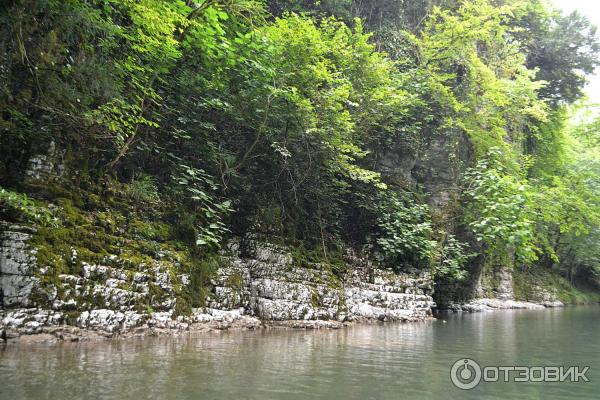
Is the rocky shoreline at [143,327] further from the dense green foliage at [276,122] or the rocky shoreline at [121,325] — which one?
the dense green foliage at [276,122]

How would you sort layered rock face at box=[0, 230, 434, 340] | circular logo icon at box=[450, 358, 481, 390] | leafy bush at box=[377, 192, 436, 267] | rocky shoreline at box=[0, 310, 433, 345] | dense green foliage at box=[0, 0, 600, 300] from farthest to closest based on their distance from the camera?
1. leafy bush at box=[377, 192, 436, 267]
2. dense green foliage at box=[0, 0, 600, 300]
3. layered rock face at box=[0, 230, 434, 340]
4. rocky shoreline at box=[0, 310, 433, 345]
5. circular logo icon at box=[450, 358, 481, 390]

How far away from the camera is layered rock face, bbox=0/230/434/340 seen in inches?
253

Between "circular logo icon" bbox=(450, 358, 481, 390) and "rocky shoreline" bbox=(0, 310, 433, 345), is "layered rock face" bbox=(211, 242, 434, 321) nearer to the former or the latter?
"rocky shoreline" bbox=(0, 310, 433, 345)

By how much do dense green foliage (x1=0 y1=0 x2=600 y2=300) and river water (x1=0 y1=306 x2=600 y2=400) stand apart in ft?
8.14

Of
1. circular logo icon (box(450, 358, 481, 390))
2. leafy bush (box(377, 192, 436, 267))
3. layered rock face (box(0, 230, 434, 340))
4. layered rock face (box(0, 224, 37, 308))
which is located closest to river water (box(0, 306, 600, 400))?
circular logo icon (box(450, 358, 481, 390))

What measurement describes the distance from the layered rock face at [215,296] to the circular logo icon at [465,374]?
4.60 metres

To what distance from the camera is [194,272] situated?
8984 millimetres

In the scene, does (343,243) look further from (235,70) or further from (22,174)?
(22,174)

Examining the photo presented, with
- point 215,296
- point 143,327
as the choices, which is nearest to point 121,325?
point 143,327

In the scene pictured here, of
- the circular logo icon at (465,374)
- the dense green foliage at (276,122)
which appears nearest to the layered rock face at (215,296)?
the dense green foliage at (276,122)

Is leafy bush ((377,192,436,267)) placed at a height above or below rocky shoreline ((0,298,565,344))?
above

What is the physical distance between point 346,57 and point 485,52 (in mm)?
10346

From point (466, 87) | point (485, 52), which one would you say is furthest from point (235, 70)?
point (485, 52)

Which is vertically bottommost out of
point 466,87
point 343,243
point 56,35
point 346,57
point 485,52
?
point 343,243
